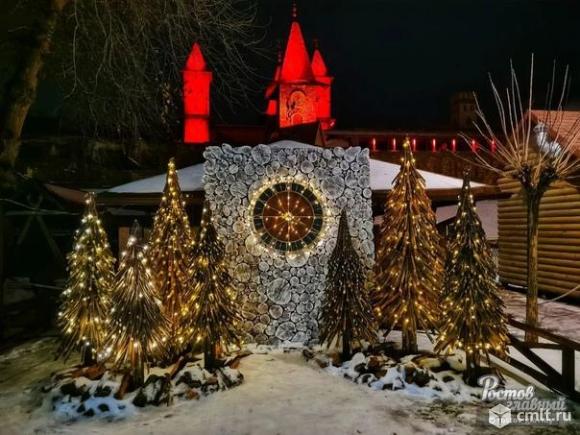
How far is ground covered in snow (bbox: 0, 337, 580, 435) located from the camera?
18.9ft

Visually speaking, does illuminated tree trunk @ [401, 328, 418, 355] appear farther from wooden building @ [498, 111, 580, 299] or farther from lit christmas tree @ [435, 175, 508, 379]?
wooden building @ [498, 111, 580, 299]

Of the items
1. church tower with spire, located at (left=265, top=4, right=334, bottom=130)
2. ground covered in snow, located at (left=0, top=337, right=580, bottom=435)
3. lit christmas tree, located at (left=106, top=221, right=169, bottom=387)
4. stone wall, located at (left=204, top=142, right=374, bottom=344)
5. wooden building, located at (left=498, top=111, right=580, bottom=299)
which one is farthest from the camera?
church tower with spire, located at (left=265, top=4, right=334, bottom=130)

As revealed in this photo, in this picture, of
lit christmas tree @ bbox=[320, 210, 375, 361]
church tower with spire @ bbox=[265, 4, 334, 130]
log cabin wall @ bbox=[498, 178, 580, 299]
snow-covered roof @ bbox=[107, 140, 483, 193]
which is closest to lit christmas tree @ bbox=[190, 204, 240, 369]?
lit christmas tree @ bbox=[320, 210, 375, 361]

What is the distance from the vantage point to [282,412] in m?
6.25

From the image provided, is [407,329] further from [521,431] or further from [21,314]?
[21,314]

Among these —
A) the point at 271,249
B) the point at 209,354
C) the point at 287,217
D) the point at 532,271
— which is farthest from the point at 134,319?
the point at 532,271

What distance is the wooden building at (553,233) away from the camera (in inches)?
529

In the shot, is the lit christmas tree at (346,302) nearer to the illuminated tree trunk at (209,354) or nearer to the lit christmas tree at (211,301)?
the lit christmas tree at (211,301)

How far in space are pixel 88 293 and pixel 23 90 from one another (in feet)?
20.4

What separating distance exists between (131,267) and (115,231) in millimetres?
10448

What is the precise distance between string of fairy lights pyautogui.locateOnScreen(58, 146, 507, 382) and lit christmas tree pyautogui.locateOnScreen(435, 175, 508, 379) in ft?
0.05

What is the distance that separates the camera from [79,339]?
24.0 feet

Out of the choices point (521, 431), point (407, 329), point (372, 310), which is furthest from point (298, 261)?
point (521, 431)

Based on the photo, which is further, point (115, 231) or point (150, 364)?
Result: point (115, 231)
